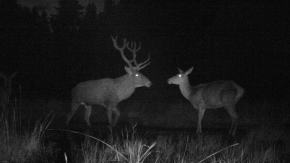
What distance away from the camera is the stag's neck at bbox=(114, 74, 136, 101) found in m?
12.4

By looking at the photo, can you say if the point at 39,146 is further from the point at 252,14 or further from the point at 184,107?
the point at 252,14

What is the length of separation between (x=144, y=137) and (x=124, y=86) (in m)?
4.24

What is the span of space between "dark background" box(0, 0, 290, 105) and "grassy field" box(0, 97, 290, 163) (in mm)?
4289

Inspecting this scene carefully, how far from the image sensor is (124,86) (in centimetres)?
1251

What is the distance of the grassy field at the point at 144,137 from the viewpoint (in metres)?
5.77

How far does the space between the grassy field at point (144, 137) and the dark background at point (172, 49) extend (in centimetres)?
429

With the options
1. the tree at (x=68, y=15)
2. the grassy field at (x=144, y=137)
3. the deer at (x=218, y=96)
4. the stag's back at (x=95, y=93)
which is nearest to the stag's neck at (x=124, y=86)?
the stag's back at (x=95, y=93)

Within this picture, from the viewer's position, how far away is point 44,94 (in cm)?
2016

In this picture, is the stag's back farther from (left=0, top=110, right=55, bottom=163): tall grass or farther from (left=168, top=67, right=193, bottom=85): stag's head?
(left=0, top=110, right=55, bottom=163): tall grass

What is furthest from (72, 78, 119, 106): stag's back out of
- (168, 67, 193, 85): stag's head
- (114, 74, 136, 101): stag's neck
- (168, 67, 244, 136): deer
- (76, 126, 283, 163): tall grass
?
(76, 126, 283, 163): tall grass

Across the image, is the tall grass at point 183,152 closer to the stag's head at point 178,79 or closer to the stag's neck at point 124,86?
the stag's head at point 178,79

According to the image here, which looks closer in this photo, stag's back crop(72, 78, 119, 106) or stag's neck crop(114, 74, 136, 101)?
stag's back crop(72, 78, 119, 106)

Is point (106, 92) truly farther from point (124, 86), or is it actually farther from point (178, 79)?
point (178, 79)

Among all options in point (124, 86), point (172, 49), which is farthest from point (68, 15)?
point (124, 86)
